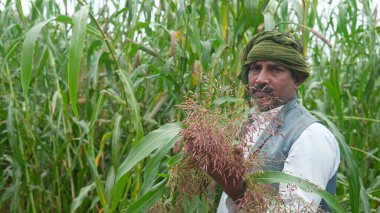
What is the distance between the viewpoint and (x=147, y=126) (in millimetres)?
1742

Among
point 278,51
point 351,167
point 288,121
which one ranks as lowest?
point 351,167

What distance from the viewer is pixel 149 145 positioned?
1010 mm

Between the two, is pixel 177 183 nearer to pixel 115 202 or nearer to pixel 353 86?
pixel 115 202

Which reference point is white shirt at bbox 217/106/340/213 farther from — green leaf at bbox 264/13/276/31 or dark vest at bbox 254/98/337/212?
green leaf at bbox 264/13/276/31

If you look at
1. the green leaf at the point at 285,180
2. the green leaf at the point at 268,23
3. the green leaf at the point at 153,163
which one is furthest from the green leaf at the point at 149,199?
the green leaf at the point at 268,23

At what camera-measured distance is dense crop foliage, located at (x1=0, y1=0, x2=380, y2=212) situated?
152cm

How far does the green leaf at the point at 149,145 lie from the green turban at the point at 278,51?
31 cm

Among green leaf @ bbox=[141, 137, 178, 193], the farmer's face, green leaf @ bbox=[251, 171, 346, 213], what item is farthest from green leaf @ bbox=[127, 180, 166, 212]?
the farmer's face

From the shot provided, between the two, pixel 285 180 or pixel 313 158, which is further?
pixel 313 158

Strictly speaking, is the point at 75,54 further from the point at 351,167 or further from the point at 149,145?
the point at 351,167

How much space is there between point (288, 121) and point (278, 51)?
143 millimetres

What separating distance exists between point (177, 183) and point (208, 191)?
0.28ft

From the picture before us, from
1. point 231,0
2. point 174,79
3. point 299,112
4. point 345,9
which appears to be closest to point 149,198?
point 299,112

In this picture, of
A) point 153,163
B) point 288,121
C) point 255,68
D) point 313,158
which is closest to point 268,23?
point 255,68
